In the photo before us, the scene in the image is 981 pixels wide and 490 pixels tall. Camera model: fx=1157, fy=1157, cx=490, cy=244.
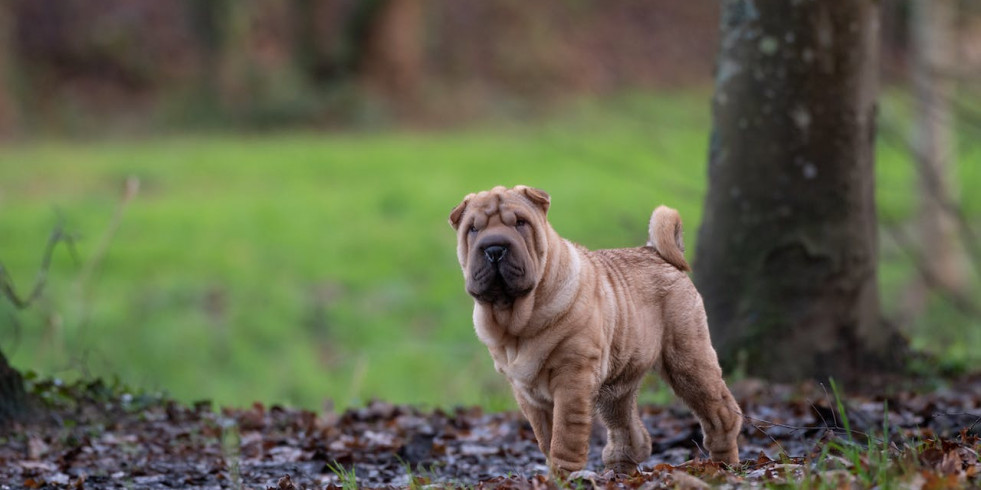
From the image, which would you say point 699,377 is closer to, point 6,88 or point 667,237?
point 667,237

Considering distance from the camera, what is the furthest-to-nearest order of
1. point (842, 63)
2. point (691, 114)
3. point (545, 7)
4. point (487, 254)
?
point (545, 7) < point (691, 114) < point (842, 63) < point (487, 254)

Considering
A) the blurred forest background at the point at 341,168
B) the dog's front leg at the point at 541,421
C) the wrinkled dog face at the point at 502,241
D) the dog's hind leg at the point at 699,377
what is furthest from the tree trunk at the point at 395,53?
the wrinkled dog face at the point at 502,241

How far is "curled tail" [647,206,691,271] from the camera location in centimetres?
613

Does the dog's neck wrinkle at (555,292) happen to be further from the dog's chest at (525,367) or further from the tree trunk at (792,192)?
the tree trunk at (792,192)

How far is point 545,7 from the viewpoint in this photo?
35719mm

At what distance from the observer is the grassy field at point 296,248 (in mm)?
12812

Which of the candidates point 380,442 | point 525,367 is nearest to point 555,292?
point 525,367

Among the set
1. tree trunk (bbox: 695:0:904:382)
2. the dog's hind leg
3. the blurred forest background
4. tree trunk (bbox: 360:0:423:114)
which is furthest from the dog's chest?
tree trunk (bbox: 360:0:423:114)

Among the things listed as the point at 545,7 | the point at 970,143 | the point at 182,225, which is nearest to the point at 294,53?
the point at 545,7

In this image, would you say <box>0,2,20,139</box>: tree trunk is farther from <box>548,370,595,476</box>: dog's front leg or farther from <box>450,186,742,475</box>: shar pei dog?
<box>548,370,595,476</box>: dog's front leg

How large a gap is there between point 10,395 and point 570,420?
3.56 meters

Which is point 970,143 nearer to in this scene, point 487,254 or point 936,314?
point 936,314

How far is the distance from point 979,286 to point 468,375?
10.1 m

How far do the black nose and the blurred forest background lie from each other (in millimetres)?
3234
